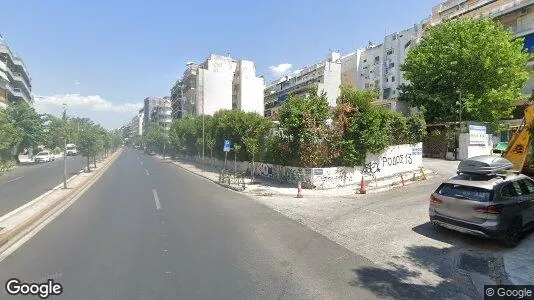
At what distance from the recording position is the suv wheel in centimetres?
841

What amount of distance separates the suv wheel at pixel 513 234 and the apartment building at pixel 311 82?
54.5 meters

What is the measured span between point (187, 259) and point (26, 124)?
168 feet

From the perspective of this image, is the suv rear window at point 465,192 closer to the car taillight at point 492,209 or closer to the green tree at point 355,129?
the car taillight at point 492,209

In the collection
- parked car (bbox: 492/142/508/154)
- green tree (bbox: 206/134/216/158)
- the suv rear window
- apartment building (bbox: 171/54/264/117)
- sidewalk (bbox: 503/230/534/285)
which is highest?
apartment building (bbox: 171/54/264/117)

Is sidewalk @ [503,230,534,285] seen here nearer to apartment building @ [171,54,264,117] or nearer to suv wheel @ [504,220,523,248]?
suv wheel @ [504,220,523,248]

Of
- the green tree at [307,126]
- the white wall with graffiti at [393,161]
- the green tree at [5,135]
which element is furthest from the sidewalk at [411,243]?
the green tree at [5,135]

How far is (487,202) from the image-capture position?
326 inches

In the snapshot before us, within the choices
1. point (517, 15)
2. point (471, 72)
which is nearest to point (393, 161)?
point (471, 72)

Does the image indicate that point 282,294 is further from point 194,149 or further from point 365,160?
point 194,149

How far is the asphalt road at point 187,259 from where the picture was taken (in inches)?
238

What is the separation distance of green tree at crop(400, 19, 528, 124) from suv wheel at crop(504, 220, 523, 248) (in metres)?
26.6

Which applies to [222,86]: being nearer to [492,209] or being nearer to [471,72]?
[471,72]

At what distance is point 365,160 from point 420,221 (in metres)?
10.7

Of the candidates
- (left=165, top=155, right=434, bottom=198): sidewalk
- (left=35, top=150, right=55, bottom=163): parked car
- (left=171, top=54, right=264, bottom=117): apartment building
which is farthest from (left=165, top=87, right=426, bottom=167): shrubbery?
(left=171, top=54, right=264, bottom=117): apartment building
